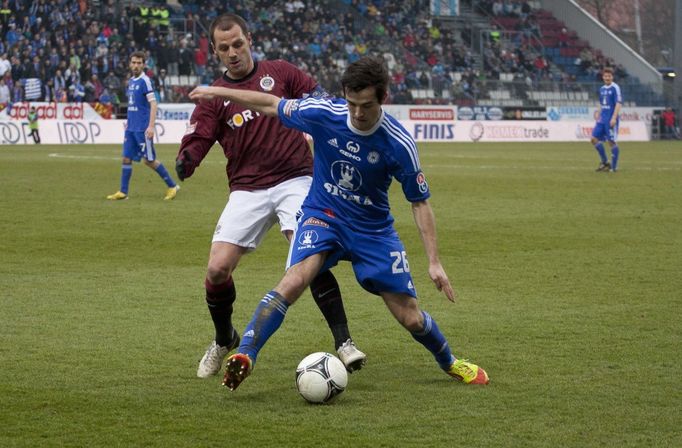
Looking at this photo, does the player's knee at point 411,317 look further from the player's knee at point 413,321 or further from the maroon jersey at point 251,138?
the maroon jersey at point 251,138

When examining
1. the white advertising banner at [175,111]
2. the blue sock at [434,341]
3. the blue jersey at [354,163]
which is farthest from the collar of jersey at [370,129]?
the white advertising banner at [175,111]

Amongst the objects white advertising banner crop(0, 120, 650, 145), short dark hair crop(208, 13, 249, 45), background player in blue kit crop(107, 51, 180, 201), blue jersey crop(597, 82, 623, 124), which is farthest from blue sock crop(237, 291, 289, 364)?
white advertising banner crop(0, 120, 650, 145)

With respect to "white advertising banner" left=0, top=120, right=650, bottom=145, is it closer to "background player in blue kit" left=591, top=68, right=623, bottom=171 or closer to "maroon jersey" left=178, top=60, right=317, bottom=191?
"background player in blue kit" left=591, top=68, right=623, bottom=171

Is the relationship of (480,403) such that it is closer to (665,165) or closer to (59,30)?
(665,165)

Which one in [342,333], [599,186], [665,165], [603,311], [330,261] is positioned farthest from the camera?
[665,165]

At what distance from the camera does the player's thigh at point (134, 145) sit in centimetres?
1772

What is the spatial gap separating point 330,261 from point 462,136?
3855 centimetres

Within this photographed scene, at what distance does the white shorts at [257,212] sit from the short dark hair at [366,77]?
50.2 inches

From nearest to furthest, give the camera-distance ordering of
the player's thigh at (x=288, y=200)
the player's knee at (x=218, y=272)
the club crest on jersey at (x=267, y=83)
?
the player's knee at (x=218, y=272), the player's thigh at (x=288, y=200), the club crest on jersey at (x=267, y=83)

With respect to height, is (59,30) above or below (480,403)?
above

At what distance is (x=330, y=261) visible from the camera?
6008 millimetres

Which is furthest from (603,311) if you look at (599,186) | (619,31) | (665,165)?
(619,31)

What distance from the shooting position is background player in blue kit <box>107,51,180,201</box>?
17547 mm

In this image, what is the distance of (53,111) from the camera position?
117ft
